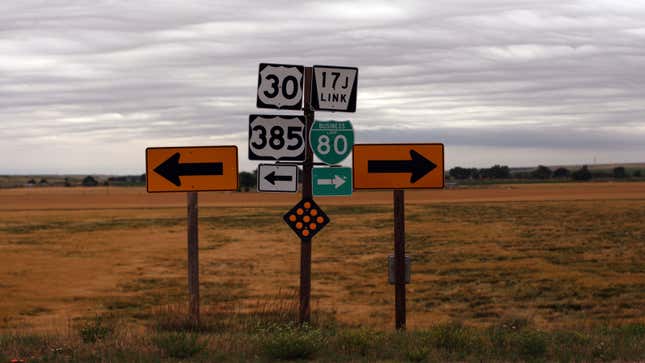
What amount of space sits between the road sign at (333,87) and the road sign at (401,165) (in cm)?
71

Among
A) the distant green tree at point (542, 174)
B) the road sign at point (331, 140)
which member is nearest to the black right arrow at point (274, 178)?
the road sign at point (331, 140)

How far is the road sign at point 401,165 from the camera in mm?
10688

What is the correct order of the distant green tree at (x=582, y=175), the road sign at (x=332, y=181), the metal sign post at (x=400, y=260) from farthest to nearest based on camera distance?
1. the distant green tree at (x=582, y=175)
2. the metal sign post at (x=400, y=260)
3. the road sign at (x=332, y=181)

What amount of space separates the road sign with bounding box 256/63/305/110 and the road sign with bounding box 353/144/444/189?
1153 mm

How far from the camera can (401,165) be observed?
35.2 ft

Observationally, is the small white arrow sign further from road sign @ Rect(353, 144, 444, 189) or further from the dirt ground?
the dirt ground

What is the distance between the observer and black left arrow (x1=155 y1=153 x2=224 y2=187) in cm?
1080

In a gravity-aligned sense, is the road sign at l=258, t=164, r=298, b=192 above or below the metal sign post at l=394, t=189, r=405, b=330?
above

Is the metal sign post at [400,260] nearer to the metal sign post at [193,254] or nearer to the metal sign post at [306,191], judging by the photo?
the metal sign post at [306,191]

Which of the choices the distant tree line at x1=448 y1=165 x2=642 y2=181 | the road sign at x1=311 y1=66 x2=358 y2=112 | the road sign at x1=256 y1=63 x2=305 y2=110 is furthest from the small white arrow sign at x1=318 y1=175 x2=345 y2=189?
the distant tree line at x1=448 y1=165 x2=642 y2=181

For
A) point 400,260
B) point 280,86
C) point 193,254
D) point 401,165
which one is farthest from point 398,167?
point 193,254

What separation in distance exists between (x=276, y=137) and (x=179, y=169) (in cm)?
148

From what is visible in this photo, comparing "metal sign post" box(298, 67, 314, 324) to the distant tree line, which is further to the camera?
the distant tree line

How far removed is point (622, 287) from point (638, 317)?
16.0ft
